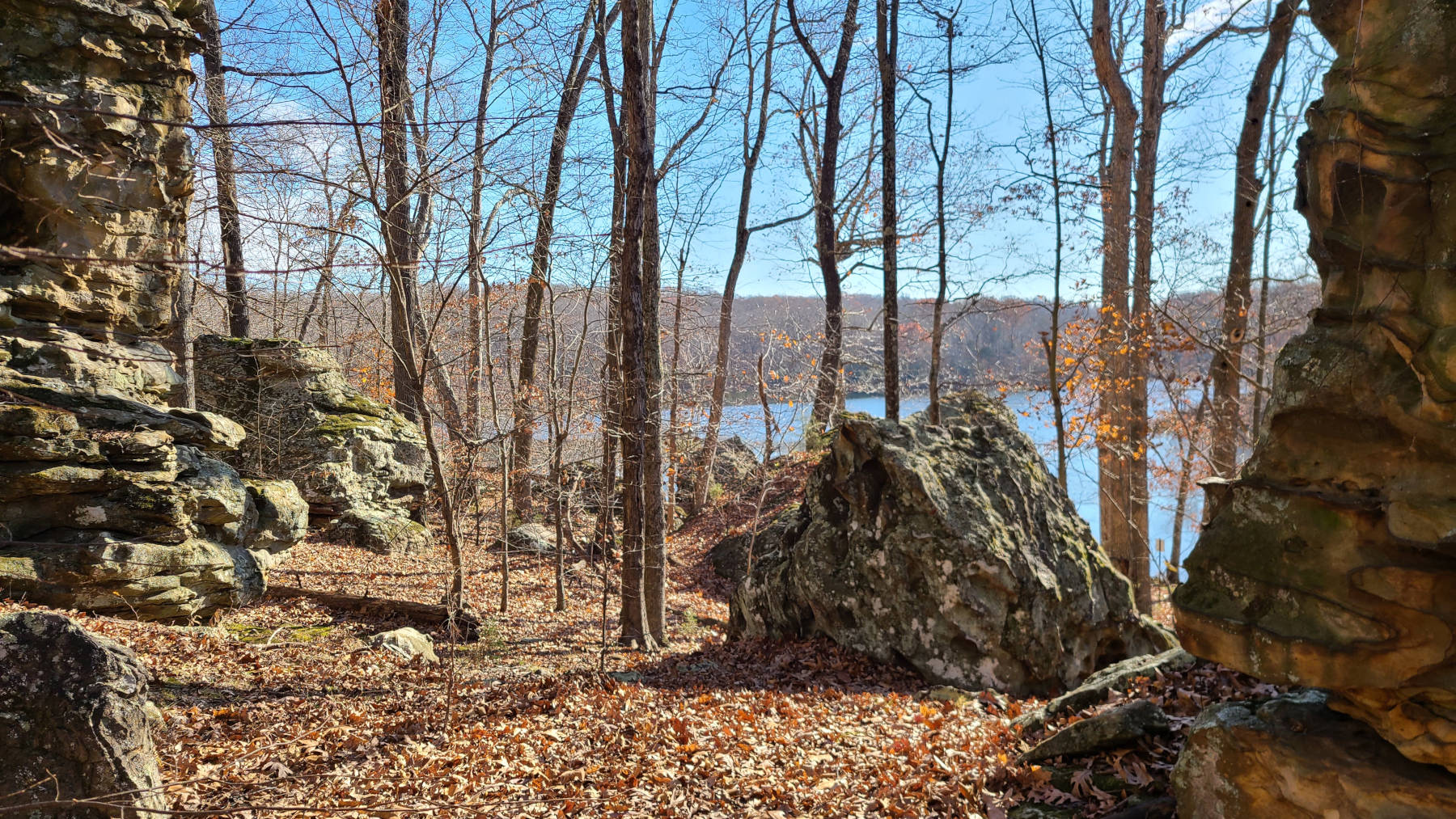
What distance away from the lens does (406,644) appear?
7.89 meters

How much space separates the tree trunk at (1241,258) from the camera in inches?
462

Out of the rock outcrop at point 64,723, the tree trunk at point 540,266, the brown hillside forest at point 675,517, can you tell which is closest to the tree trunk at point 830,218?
the brown hillside forest at point 675,517

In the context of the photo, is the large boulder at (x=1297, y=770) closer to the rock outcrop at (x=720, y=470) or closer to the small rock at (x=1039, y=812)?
the small rock at (x=1039, y=812)

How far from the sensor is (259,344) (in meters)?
12.1

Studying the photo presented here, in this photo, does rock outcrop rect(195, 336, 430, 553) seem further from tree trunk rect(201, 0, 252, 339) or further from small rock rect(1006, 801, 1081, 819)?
small rock rect(1006, 801, 1081, 819)

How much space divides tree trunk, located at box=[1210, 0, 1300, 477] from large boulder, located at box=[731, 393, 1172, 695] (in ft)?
15.3

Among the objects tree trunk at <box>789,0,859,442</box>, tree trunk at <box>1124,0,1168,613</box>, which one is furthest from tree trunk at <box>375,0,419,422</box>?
tree trunk at <box>1124,0,1168,613</box>

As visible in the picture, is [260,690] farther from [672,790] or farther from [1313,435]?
[1313,435]

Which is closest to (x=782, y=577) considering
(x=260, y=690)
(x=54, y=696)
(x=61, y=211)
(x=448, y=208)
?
(x=260, y=690)

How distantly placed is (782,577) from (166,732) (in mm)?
5960

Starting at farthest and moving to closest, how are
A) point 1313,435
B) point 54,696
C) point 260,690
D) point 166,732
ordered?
point 260,690 → point 166,732 → point 1313,435 → point 54,696

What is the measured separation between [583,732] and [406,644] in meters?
3.13

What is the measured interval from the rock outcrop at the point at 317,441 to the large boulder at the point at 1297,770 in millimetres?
11594

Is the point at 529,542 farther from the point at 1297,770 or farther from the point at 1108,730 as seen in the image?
the point at 1297,770
